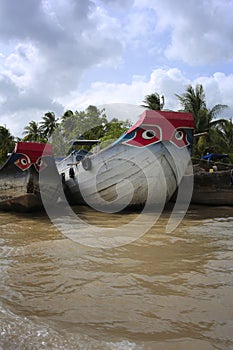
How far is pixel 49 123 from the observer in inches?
1346

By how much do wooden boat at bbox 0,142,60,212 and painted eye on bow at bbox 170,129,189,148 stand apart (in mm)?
3026

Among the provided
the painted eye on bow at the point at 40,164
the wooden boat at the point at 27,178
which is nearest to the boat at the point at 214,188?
the wooden boat at the point at 27,178

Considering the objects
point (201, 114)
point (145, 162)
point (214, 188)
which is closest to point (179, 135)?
point (145, 162)

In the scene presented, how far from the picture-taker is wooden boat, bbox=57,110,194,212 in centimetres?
686

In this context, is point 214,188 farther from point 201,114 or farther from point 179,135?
point 201,114

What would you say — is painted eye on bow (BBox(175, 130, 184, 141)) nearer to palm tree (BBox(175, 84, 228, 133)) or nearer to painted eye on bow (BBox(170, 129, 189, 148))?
painted eye on bow (BBox(170, 129, 189, 148))

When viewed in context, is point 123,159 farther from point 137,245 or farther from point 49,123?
point 49,123

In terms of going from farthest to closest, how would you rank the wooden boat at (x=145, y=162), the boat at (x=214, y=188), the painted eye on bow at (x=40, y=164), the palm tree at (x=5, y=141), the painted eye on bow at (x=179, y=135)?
the palm tree at (x=5, y=141) → the boat at (x=214, y=188) → the painted eye on bow at (x=40, y=164) → the painted eye on bow at (x=179, y=135) → the wooden boat at (x=145, y=162)

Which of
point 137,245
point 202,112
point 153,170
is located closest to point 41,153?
point 153,170

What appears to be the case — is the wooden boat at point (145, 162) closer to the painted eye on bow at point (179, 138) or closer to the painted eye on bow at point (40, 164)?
the painted eye on bow at point (179, 138)

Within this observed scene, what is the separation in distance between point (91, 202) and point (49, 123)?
27.9 m

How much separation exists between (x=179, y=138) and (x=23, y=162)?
143 inches

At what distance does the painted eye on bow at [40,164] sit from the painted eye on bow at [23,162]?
19 centimetres

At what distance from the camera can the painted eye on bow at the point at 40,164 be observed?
300 inches
